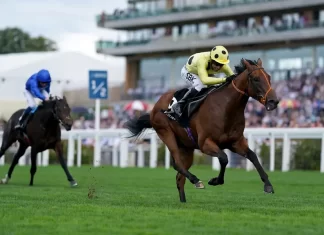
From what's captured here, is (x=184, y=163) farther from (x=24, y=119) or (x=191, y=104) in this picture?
(x=24, y=119)

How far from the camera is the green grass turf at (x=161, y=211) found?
6613 mm

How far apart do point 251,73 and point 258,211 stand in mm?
1734

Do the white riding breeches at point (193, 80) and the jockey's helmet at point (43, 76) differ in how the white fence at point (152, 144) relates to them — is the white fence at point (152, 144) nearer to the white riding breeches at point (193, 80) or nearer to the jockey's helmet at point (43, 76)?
the jockey's helmet at point (43, 76)

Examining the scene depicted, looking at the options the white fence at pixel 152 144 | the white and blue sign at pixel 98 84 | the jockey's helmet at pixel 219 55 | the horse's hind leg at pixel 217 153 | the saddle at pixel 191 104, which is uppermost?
the jockey's helmet at pixel 219 55

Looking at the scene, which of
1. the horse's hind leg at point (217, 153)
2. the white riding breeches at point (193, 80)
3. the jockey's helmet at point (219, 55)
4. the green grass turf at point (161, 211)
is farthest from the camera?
the white riding breeches at point (193, 80)

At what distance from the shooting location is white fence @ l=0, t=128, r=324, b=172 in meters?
18.6

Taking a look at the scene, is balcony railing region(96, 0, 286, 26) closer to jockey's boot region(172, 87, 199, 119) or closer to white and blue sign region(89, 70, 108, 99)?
white and blue sign region(89, 70, 108, 99)

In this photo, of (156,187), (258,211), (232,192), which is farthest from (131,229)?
(156,187)

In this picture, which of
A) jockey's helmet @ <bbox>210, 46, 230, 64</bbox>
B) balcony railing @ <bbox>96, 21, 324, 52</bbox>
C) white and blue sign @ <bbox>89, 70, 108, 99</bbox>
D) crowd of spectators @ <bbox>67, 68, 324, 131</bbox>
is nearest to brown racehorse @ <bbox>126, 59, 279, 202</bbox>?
jockey's helmet @ <bbox>210, 46, 230, 64</bbox>

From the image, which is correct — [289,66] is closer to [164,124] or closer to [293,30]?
[293,30]

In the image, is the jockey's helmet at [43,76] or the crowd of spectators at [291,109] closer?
the jockey's helmet at [43,76]

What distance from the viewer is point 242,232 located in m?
6.38

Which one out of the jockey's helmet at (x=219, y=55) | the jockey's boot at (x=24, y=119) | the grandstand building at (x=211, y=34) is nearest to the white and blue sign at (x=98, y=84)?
the jockey's boot at (x=24, y=119)

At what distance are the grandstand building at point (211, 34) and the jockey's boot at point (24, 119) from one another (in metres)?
23.1
